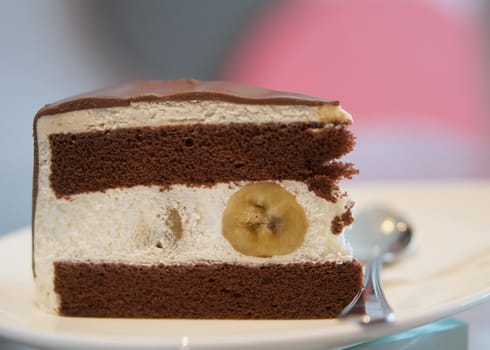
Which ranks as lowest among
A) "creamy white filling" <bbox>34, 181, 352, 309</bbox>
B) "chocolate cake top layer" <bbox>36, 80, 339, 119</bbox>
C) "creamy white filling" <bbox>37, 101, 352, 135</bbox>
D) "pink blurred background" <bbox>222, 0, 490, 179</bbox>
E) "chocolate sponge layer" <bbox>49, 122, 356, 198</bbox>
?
"creamy white filling" <bbox>34, 181, 352, 309</bbox>

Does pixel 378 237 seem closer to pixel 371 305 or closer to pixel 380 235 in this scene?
pixel 380 235

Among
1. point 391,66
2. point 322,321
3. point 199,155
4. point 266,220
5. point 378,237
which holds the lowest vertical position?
point 322,321

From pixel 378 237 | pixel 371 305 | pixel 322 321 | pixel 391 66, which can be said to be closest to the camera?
pixel 371 305

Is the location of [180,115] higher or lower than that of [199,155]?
higher

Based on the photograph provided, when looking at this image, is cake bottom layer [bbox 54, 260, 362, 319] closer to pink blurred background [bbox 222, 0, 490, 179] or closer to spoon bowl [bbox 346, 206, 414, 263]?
spoon bowl [bbox 346, 206, 414, 263]

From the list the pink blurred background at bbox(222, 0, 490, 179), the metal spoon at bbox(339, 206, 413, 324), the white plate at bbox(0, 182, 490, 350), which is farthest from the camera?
the pink blurred background at bbox(222, 0, 490, 179)

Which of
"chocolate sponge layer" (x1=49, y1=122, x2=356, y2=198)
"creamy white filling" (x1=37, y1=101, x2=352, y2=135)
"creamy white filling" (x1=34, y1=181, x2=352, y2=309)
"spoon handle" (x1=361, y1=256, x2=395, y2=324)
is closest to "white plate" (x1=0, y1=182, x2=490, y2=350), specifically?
"spoon handle" (x1=361, y1=256, x2=395, y2=324)

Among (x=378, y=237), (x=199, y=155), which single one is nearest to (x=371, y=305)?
(x=199, y=155)

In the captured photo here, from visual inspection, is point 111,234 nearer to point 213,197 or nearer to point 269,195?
point 213,197
